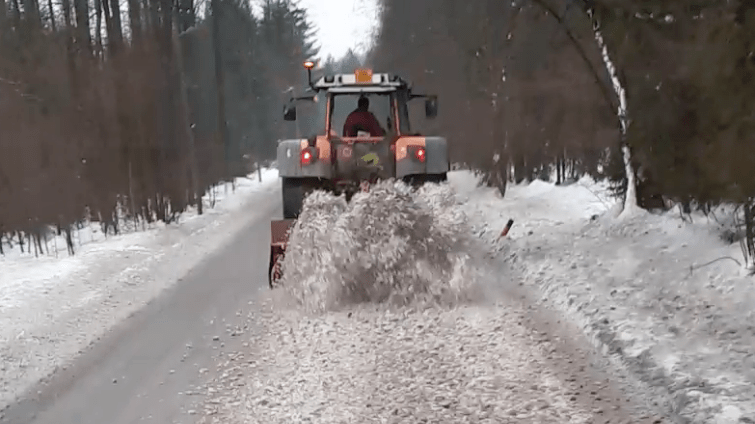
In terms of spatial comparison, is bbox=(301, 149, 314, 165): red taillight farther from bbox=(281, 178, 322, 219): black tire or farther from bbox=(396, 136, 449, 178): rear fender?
bbox=(396, 136, 449, 178): rear fender

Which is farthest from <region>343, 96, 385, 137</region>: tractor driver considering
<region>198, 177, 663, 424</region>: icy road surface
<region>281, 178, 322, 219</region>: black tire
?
<region>198, 177, 663, 424</region>: icy road surface

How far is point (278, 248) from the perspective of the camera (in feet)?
28.4

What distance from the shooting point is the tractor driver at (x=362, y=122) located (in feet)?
38.9

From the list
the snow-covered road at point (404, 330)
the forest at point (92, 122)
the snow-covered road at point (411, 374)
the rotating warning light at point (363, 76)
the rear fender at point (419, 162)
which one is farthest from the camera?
the forest at point (92, 122)

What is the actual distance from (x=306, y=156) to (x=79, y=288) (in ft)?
12.6

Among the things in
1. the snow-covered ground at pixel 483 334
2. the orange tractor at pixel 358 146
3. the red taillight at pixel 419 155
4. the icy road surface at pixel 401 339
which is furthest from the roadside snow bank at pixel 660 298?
the orange tractor at pixel 358 146

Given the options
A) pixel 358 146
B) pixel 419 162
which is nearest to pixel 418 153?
pixel 419 162

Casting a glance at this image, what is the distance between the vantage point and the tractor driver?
11.9 meters

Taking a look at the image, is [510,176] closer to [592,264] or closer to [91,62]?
[91,62]

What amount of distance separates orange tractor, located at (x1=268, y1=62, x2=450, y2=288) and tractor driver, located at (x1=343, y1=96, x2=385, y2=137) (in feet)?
0.05

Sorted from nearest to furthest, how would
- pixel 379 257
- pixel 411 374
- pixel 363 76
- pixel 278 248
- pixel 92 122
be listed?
pixel 411 374 → pixel 379 257 → pixel 278 248 → pixel 363 76 → pixel 92 122

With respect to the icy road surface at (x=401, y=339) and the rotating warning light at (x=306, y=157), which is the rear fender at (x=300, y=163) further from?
the icy road surface at (x=401, y=339)

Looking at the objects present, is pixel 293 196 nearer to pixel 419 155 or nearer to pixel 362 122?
pixel 362 122

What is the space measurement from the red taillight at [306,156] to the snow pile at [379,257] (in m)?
3.43
